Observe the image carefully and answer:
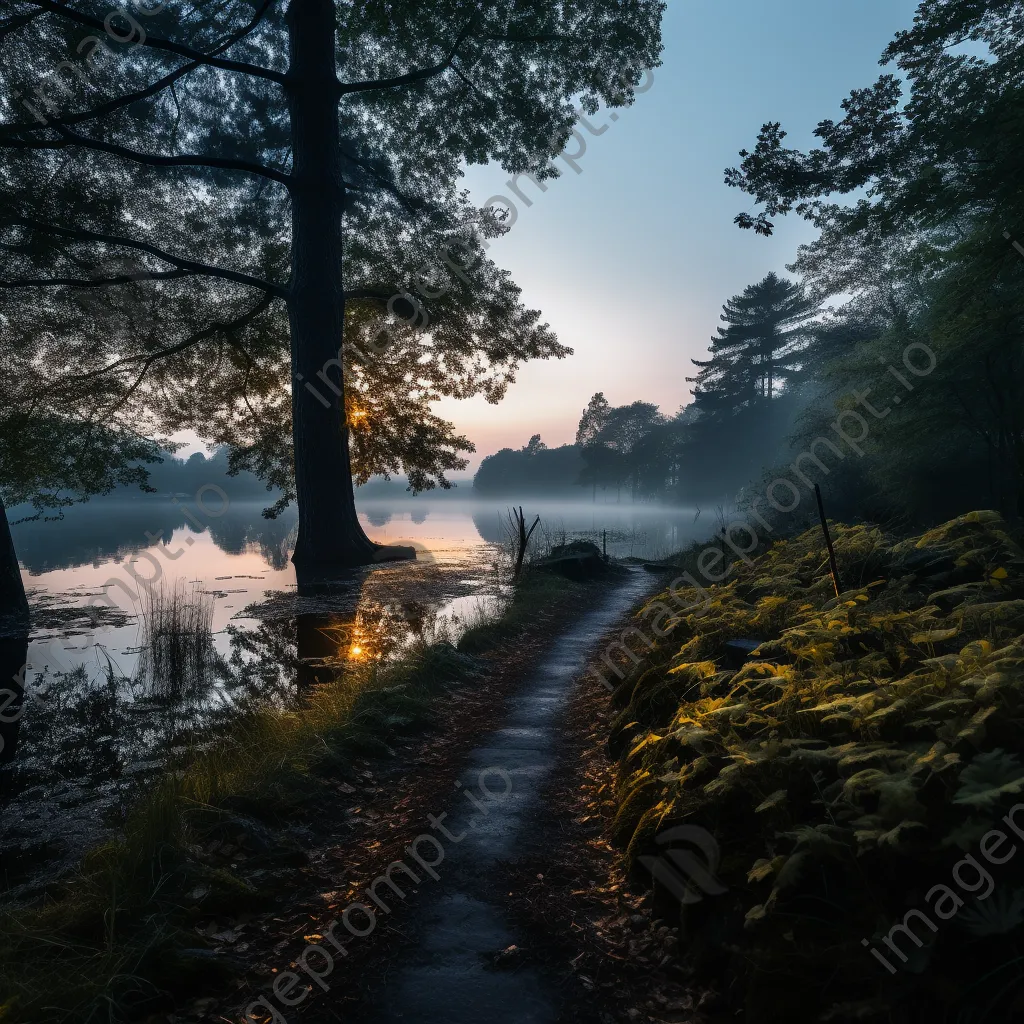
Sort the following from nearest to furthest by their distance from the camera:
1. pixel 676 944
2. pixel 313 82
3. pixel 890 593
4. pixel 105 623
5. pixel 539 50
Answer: pixel 676 944
pixel 890 593
pixel 105 623
pixel 313 82
pixel 539 50

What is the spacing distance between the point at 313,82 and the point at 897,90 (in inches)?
477

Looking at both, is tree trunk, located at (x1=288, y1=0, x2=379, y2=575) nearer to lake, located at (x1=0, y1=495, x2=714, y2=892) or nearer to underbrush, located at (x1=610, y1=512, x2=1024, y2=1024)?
lake, located at (x1=0, y1=495, x2=714, y2=892)

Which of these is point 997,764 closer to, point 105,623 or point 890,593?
point 890,593

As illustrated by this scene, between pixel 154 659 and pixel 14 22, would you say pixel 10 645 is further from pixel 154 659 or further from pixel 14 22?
pixel 14 22

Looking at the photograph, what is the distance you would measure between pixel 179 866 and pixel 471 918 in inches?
66.0

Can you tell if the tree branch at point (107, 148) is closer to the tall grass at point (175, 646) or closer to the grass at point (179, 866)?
the tall grass at point (175, 646)

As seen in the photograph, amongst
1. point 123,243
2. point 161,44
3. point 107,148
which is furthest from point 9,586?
point 161,44

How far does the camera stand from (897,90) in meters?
10.5

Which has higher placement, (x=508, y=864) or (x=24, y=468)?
(x=24, y=468)

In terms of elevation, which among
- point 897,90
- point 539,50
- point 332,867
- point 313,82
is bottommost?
point 332,867

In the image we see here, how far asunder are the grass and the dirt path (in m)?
0.79

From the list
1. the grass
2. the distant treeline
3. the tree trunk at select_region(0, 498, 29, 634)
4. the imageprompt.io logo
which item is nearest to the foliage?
the tree trunk at select_region(0, 498, 29, 634)

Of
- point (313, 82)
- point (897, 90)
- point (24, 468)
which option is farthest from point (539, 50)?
point (24, 468)

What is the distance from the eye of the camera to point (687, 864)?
322 cm
